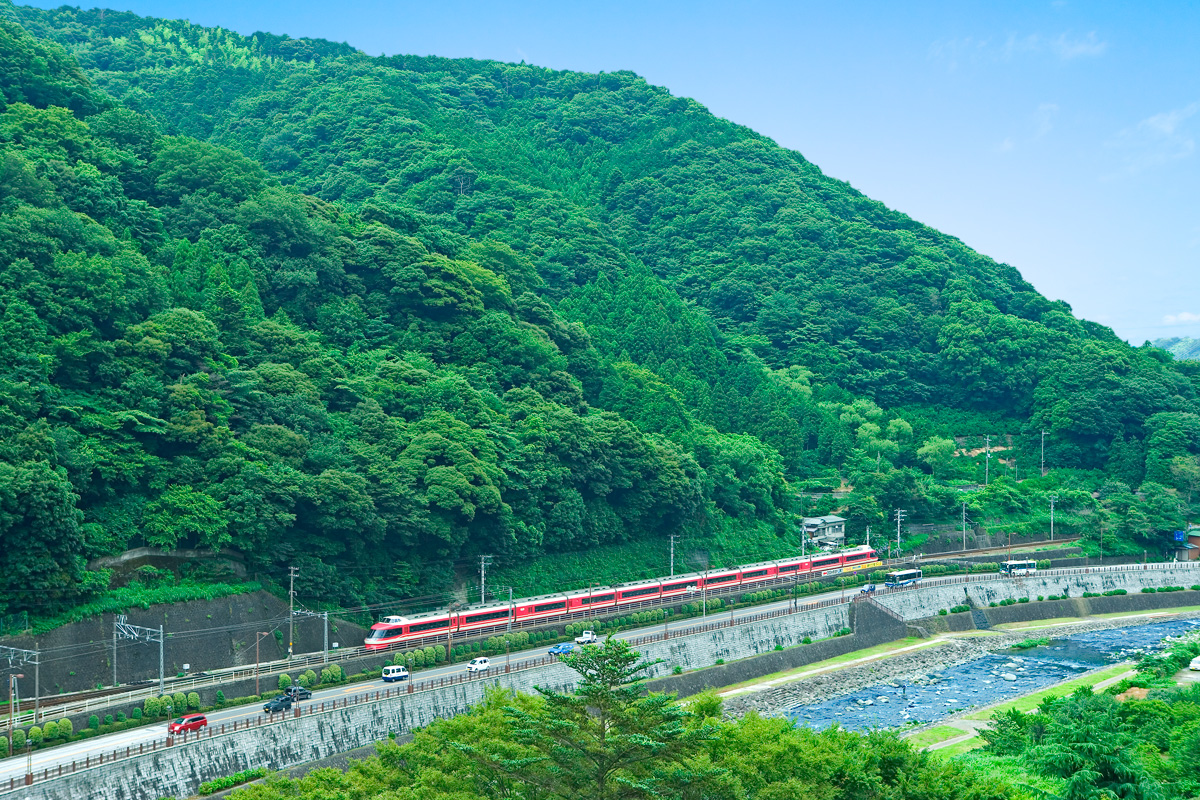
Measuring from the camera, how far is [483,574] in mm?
58500

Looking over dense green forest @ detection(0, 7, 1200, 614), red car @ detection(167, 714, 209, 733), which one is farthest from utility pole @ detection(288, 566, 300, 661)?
red car @ detection(167, 714, 209, 733)

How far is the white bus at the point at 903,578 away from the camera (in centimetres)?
7522

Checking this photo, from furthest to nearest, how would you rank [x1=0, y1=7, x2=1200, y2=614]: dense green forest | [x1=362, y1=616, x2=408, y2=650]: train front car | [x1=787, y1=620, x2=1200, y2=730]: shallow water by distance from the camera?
[x1=787, y1=620, x2=1200, y2=730]: shallow water
[x1=0, y1=7, x2=1200, y2=614]: dense green forest
[x1=362, y1=616, x2=408, y2=650]: train front car

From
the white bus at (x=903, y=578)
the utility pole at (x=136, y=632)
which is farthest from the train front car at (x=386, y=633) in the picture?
the white bus at (x=903, y=578)

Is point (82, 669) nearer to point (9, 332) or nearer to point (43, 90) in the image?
point (9, 332)

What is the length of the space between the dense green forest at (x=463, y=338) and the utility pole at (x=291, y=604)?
683 mm

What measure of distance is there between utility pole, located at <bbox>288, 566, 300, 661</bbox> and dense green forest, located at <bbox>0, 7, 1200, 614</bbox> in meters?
0.68

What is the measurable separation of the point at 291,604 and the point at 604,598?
19665 mm

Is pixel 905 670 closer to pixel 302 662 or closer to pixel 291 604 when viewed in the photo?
pixel 302 662

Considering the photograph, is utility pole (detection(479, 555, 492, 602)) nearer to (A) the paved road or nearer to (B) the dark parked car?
(A) the paved road

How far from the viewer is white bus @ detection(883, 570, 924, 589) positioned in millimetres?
75225

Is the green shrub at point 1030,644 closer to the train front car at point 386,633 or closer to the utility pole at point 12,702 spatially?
the train front car at point 386,633

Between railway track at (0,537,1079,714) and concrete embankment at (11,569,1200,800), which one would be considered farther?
railway track at (0,537,1079,714)

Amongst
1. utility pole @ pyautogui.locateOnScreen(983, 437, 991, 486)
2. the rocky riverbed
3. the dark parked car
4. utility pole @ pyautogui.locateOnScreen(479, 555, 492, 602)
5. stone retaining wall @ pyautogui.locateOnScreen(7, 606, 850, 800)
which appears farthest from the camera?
utility pole @ pyautogui.locateOnScreen(983, 437, 991, 486)
